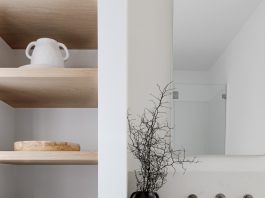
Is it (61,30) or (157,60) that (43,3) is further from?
(157,60)

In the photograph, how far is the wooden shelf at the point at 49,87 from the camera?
4.47ft

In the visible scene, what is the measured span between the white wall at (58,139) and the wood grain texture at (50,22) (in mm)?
324

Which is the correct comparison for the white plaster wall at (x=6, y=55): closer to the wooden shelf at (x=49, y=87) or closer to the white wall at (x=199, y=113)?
the wooden shelf at (x=49, y=87)

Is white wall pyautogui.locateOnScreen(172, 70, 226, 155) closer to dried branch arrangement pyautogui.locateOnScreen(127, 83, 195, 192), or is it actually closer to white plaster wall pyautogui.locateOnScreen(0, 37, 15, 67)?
dried branch arrangement pyautogui.locateOnScreen(127, 83, 195, 192)

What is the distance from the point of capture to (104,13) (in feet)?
4.48

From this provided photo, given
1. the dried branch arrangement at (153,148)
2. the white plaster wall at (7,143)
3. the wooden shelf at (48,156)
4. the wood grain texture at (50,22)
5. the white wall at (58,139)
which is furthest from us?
the white wall at (58,139)

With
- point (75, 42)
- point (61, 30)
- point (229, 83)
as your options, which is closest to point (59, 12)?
point (61, 30)

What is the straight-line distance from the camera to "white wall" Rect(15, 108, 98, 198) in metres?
1.82

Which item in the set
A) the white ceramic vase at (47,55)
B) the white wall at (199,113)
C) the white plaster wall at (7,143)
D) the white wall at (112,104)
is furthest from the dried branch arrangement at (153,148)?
the white plaster wall at (7,143)

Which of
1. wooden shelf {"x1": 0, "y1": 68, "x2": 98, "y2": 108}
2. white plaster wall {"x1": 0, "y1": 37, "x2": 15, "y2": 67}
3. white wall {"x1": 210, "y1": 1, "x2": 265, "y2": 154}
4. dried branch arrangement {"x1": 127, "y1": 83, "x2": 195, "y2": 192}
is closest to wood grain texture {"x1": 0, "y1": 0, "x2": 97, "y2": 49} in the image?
white plaster wall {"x1": 0, "y1": 37, "x2": 15, "y2": 67}

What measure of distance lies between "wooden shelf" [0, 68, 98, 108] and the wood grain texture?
0.25 meters

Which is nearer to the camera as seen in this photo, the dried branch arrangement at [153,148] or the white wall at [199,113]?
the dried branch arrangement at [153,148]

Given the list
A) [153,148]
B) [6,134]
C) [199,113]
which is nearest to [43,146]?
[6,134]

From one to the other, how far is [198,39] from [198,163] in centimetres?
58
